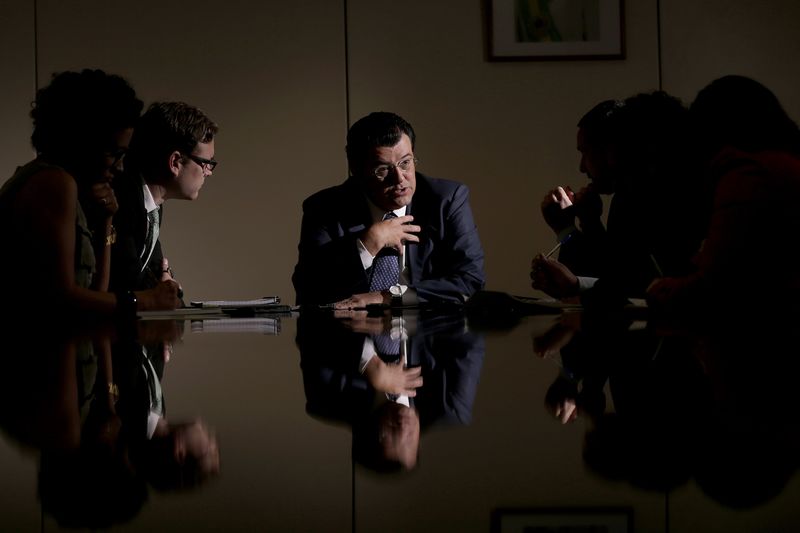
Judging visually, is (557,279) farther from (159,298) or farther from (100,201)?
(100,201)

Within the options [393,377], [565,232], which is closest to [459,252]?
[565,232]

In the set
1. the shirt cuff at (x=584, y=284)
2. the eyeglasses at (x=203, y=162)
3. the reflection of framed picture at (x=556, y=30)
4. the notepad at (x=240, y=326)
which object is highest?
the reflection of framed picture at (x=556, y=30)

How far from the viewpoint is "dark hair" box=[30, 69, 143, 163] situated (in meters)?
2.13

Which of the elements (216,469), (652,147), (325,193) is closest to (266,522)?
(216,469)

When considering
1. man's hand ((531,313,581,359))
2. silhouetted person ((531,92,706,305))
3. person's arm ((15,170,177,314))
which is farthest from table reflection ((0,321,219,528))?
silhouetted person ((531,92,706,305))

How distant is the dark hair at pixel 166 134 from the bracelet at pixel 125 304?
4.14ft

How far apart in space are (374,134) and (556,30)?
4.84 feet

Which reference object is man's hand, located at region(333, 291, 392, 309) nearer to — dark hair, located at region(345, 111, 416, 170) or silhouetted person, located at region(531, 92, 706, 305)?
silhouetted person, located at region(531, 92, 706, 305)

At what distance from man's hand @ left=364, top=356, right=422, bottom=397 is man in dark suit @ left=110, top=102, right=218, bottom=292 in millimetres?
2130

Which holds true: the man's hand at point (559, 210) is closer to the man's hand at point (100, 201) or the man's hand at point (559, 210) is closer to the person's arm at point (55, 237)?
the man's hand at point (100, 201)

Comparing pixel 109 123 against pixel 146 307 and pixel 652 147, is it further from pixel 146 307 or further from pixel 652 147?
pixel 652 147

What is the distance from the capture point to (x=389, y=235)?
2.97 meters

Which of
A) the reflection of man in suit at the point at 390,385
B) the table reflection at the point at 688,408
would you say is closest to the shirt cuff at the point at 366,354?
the reflection of man in suit at the point at 390,385

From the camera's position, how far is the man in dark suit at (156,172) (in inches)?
111
